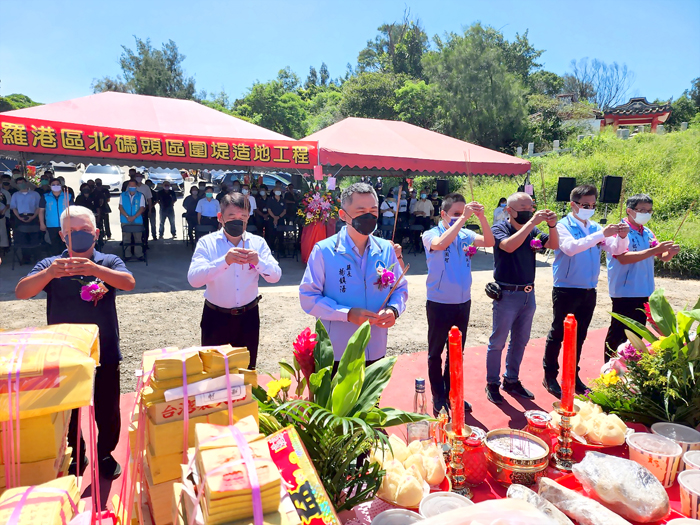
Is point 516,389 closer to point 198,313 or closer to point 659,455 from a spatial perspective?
point 659,455

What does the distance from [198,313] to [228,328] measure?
386cm

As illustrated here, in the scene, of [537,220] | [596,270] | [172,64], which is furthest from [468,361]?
[172,64]

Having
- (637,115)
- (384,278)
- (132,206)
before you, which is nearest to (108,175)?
(132,206)

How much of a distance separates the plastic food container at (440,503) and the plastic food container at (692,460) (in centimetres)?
95

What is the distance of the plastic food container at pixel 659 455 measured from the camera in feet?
5.65

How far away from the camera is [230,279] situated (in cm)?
331

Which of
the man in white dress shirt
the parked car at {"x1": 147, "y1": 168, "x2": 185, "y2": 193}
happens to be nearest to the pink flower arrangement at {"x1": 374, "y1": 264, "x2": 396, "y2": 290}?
the man in white dress shirt

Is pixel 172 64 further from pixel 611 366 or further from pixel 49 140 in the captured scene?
pixel 611 366

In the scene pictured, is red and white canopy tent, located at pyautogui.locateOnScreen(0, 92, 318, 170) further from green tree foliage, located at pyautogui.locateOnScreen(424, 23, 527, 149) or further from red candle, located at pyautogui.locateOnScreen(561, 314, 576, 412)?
green tree foliage, located at pyautogui.locateOnScreen(424, 23, 527, 149)

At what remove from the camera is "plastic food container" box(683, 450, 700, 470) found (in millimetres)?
1703

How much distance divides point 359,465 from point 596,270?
11.2 ft

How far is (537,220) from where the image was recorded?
3566 mm

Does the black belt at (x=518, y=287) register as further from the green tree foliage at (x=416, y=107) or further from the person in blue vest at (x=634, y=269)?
the green tree foliage at (x=416, y=107)

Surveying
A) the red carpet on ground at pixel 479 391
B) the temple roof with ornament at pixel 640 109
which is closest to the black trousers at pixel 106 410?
the red carpet on ground at pixel 479 391
